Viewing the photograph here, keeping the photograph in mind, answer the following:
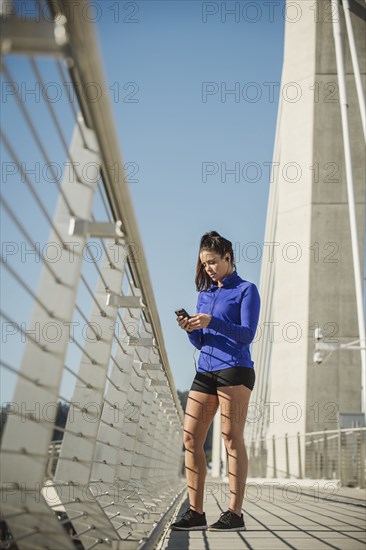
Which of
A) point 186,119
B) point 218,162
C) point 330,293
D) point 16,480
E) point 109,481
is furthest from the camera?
point 330,293

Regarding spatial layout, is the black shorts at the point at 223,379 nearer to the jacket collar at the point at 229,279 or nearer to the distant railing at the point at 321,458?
the jacket collar at the point at 229,279

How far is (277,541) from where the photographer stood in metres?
2.68

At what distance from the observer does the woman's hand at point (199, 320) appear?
2.62 m

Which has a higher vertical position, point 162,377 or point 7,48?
point 162,377

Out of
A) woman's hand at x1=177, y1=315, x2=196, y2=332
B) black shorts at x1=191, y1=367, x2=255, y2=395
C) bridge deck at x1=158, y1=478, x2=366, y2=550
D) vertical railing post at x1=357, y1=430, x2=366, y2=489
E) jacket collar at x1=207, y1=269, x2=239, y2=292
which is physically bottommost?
bridge deck at x1=158, y1=478, x2=366, y2=550

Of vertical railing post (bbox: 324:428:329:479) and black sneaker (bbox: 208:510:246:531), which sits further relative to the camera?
vertical railing post (bbox: 324:428:329:479)

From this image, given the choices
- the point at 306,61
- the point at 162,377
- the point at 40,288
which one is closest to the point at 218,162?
the point at 162,377

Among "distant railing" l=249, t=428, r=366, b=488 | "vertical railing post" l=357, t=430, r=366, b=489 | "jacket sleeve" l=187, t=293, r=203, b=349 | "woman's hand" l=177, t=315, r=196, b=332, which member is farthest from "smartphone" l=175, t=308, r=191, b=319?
"vertical railing post" l=357, t=430, r=366, b=489

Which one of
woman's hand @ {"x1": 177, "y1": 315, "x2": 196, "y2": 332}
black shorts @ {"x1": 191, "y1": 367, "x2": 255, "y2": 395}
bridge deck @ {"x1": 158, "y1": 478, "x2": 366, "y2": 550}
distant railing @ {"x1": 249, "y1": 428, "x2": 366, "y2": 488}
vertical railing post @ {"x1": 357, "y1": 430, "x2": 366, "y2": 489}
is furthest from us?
distant railing @ {"x1": 249, "y1": 428, "x2": 366, "y2": 488}

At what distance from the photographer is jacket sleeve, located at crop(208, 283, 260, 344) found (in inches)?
106

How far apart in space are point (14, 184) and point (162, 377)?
1.65 metres

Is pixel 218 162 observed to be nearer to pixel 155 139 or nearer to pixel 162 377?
pixel 155 139

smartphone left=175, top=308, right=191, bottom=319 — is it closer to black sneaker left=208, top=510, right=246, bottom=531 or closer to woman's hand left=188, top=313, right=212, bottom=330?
woman's hand left=188, top=313, right=212, bottom=330

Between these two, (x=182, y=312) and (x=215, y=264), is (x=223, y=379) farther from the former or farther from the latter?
(x=215, y=264)
